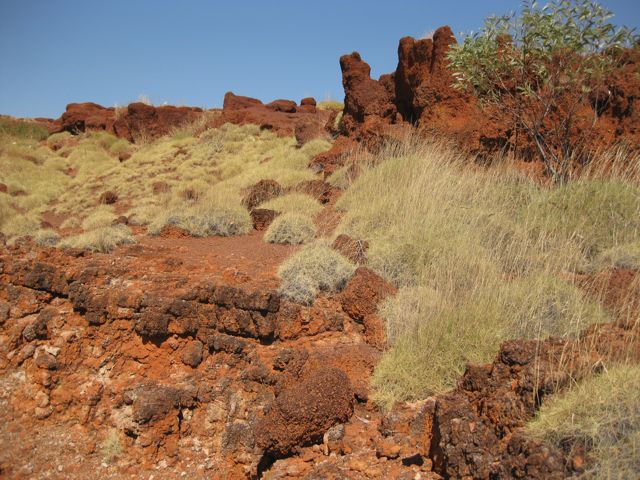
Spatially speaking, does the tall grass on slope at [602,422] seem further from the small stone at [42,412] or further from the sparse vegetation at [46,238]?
the sparse vegetation at [46,238]

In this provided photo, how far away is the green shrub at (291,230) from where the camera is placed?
296 inches

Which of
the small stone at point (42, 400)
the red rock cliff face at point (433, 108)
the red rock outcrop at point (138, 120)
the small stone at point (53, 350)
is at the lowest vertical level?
the small stone at point (42, 400)

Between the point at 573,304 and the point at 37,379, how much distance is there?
4.85 meters

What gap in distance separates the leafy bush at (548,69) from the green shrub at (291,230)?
3.77 m

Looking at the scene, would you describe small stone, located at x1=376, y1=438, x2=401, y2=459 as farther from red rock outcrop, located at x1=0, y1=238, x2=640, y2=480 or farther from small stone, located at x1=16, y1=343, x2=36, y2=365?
small stone, located at x1=16, y1=343, x2=36, y2=365

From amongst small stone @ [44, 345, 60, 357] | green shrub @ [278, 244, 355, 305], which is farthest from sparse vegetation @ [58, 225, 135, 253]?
green shrub @ [278, 244, 355, 305]

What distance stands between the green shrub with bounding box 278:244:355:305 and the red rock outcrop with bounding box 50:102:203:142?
18.8 metres

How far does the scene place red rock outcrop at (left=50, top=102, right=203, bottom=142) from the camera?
22719mm

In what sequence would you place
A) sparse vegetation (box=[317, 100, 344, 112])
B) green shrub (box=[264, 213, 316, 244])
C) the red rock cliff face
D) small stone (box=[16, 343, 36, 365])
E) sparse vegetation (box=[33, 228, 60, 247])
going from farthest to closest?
sparse vegetation (box=[317, 100, 344, 112]) → sparse vegetation (box=[33, 228, 60, 247]) → the red rock cliff face → green shrub (box=[264, 213, 316, 244]) → small stone (box=[16, 343, 36, 365])

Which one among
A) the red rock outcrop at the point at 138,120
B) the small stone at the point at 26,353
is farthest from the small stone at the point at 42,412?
the red rock outcrop at the point at 138,120

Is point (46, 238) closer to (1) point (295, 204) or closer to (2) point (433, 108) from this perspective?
(1) point (295, 204)

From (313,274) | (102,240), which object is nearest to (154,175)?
(102,240)

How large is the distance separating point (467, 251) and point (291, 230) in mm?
3163

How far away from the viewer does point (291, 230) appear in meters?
7.61
